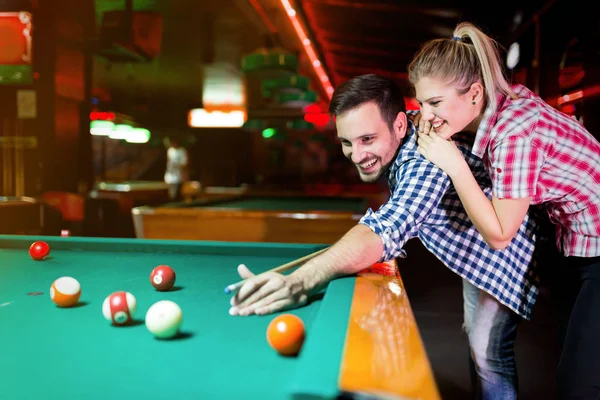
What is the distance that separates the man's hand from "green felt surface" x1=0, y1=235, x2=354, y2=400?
0.03 m

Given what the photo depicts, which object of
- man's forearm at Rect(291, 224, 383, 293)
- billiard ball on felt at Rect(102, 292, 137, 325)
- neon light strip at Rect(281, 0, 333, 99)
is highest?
neon light strip at Rect(281, 0, 333, 99)

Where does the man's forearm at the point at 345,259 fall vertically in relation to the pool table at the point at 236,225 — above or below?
above

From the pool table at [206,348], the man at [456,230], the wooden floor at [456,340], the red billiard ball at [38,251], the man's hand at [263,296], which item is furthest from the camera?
the wooden floor at [456,340]

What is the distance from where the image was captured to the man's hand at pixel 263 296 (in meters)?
1.25

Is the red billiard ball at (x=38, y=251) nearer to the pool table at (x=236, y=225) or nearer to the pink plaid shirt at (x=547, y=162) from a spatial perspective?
the pink plaid shirt at (x=547, y=162)

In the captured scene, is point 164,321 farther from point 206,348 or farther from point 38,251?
point 38,251

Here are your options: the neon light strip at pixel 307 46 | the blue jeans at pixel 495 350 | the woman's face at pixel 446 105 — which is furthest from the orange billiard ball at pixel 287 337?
the neon light strip at pixel 307 46

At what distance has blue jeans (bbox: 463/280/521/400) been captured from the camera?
1.77 metres

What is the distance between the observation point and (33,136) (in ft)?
17.1

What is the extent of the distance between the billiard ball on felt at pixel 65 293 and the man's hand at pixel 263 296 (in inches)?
16.3

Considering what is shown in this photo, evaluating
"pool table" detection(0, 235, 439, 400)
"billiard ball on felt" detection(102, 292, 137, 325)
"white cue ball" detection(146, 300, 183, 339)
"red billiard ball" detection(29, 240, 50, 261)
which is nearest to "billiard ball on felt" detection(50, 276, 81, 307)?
"pool table" detection(0, 235, 439, 400)

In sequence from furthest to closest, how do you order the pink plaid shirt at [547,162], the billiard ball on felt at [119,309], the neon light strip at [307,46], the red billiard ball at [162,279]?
1. the neon light strip at [307,46]
2. the red billiard ball at [162,279]
3. the pink plaid shirt at [547,162]
4. the billiard ball on felt at [119,309]

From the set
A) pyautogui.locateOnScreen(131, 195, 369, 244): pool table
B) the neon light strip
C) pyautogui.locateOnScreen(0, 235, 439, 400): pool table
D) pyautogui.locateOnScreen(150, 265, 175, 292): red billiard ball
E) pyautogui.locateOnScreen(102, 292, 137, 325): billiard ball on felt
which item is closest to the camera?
pyautogui.locateOnScreen(0, 235, 439, 400): pool table

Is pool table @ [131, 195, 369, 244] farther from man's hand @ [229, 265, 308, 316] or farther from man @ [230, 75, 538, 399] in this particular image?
man's hand @ [229, 265, 308, 316]
